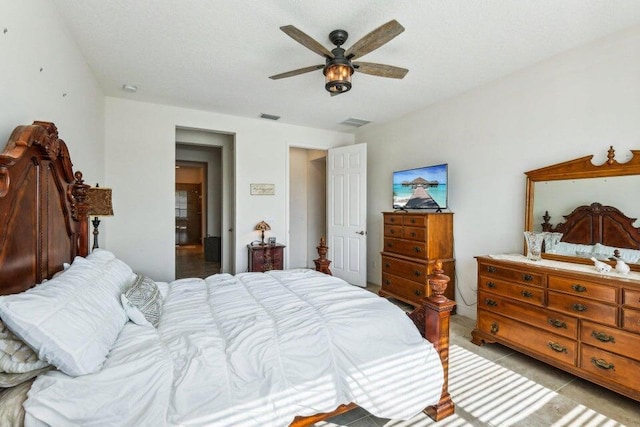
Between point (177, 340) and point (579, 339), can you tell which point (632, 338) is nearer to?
point (579, 339)

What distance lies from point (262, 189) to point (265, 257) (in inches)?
41.9

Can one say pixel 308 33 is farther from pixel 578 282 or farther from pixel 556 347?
pixel 556 347

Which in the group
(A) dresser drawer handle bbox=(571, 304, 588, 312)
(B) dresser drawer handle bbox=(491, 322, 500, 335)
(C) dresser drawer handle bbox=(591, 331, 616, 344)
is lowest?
(B) dresser drawer handle bbox=(491, 322, 500, 335)

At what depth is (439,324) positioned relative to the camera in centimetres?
180

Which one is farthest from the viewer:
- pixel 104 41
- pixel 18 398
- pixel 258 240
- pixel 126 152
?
pixel 258 240

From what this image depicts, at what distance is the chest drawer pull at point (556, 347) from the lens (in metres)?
2.24

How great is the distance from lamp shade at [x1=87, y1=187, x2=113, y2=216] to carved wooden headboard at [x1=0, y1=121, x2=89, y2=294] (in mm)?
414

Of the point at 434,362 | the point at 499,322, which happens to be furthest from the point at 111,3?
the point at 499,322

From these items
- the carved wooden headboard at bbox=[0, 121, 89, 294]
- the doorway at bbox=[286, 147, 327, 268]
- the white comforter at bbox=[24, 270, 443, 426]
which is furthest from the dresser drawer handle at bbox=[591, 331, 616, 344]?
the doorway at bbox=[286, 147, 327, 268]

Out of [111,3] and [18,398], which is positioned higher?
[111,3]

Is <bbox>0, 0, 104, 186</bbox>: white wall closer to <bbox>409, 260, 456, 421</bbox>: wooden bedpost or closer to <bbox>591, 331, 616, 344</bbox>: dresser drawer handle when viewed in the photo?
<bbox>409, 260, 456, 421</bbox>: wooden bedpost

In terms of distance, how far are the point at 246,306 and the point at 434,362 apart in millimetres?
1174

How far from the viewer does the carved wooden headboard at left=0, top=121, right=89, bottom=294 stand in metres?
1.26

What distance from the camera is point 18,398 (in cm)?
102
